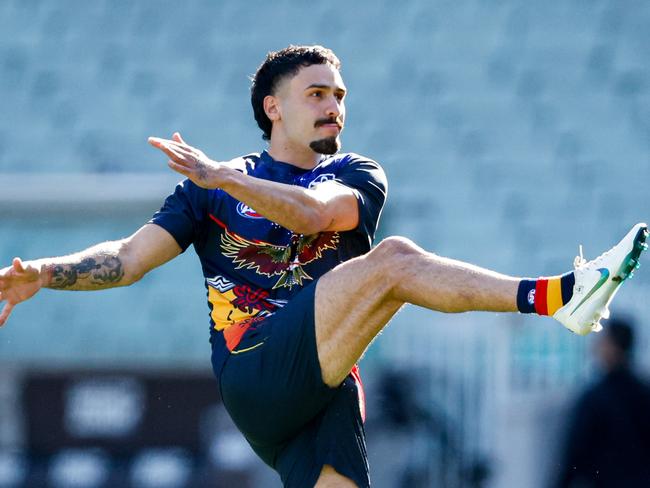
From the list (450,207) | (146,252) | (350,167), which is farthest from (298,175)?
(450,207)

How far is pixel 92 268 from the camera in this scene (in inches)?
200

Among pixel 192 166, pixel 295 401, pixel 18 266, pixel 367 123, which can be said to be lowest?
pixel 295 401

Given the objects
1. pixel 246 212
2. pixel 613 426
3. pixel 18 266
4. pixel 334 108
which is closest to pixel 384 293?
pixel 246 212

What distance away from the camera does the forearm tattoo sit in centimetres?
500

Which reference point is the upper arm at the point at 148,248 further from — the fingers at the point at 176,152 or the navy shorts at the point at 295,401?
the fingers at the point at 176,152

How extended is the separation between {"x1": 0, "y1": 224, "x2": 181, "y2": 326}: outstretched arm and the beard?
695 millimetres

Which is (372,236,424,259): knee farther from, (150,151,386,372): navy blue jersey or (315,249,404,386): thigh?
(150,151,386,372): navy blue jersey

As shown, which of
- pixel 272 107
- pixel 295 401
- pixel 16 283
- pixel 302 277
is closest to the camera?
pixel 295 401

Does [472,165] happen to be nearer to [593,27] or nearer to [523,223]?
[523,223]

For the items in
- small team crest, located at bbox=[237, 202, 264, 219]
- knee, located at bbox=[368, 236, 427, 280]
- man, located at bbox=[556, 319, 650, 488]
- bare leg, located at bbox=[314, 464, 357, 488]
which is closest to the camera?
knee, located at bbox=[368, 236, 427, 280]

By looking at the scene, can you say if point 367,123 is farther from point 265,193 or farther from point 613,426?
point 265,193

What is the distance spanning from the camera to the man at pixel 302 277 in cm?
440

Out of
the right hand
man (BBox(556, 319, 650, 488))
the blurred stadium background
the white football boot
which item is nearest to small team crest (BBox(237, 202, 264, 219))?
the right hand

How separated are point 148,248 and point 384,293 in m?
1.17
